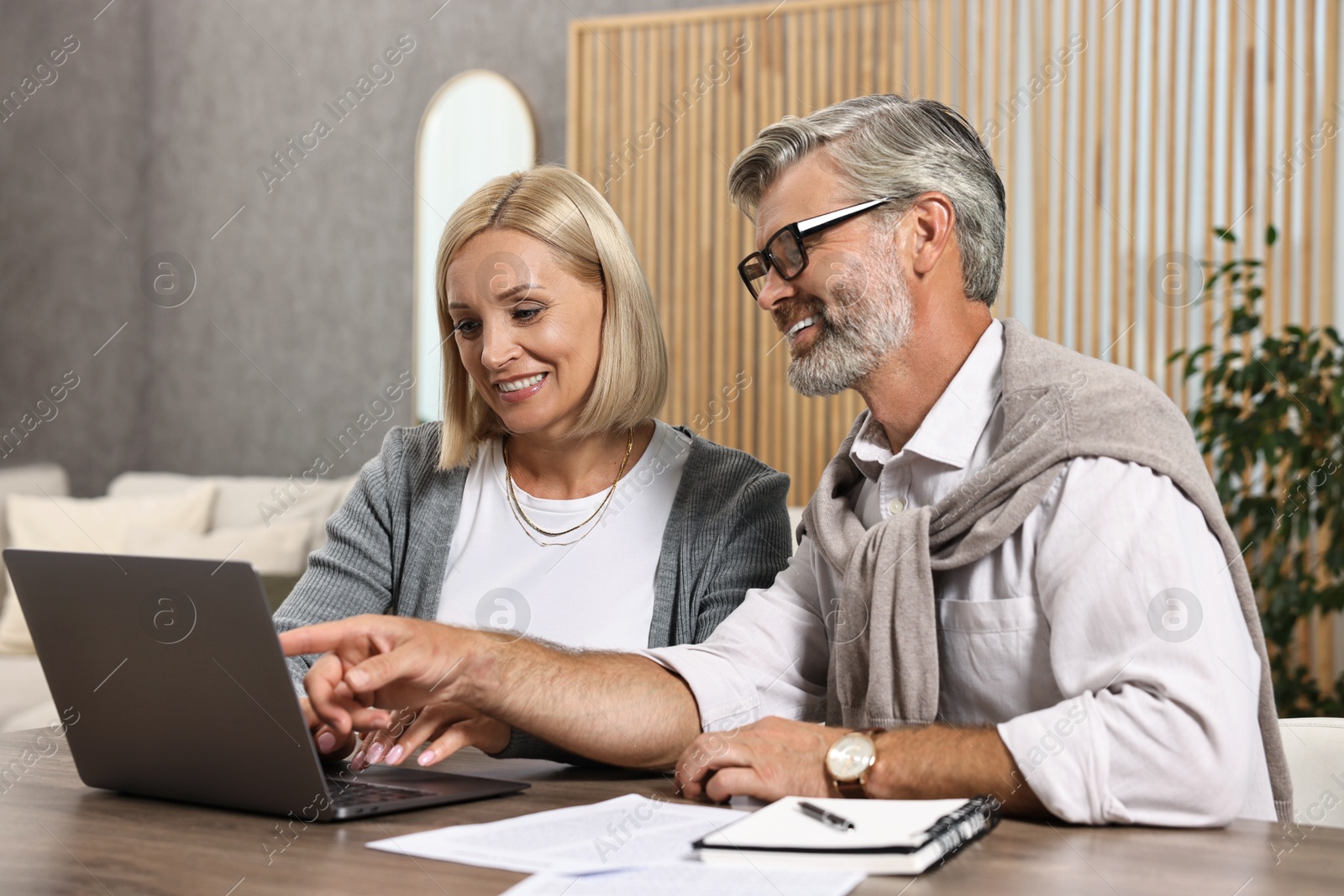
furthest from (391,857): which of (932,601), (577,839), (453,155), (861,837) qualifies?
(453,155)

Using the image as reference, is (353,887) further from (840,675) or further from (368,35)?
(368,35)

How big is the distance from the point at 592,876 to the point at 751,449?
370cm

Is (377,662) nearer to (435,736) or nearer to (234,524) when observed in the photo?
(435,736)

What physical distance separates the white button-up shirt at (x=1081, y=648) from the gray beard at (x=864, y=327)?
10 centimetres

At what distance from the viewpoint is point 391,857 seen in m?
0.93

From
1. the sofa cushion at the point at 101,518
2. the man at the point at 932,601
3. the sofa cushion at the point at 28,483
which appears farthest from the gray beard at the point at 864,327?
the sofa cushion at the point at 28,483

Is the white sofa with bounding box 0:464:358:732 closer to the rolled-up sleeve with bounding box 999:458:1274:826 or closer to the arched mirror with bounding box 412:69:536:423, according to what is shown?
the arched mirror with bounding box 412:69:536:423

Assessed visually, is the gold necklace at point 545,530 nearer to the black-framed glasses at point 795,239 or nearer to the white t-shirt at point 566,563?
the white t-shirt at point 566,563

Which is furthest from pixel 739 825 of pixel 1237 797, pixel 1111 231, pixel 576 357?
pixel 1111 231

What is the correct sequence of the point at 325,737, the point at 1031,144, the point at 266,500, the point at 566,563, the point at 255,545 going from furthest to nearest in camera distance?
the point at 1031,144
the point at 266,500
the point at 255,545
the point at 566,563
the point at 325,737

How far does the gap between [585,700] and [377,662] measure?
0.29m

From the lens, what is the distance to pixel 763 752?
1188 millimetres

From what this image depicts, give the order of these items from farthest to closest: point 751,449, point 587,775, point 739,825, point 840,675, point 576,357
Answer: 1. point 751,449
2. point 576,357
3. point 840,675
4. point 587,775
5. point 739,825

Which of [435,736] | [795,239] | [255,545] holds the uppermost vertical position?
[795,239]
